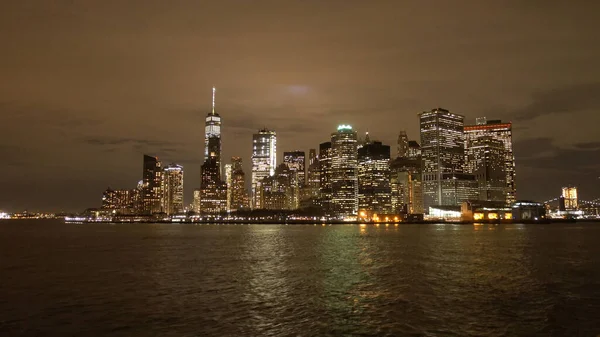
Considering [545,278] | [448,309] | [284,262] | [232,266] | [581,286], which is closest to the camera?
[448,309]

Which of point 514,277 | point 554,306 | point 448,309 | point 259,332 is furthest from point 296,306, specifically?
point 514,277

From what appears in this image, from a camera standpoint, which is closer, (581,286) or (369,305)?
(369,305)

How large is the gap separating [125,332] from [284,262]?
34617mm

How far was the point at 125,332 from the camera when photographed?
26.2m

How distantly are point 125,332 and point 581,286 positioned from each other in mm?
35014

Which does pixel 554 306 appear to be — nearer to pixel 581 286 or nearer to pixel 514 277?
pixel 581 286

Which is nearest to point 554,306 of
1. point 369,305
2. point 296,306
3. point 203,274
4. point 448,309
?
point 448,309

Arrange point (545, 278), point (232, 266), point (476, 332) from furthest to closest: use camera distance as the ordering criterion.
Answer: point (232, 266), point (545, 278), point (476, 332)

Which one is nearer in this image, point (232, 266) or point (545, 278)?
point (545, 278)

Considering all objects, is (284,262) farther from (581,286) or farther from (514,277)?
(581,286)

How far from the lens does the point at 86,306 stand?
3284 cm

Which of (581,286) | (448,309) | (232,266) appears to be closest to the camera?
(448,309)

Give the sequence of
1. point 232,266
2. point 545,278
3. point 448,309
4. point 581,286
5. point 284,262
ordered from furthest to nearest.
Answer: point 284,262 < point 232,266 < point 545,278 < point 581,286 < point 448,309

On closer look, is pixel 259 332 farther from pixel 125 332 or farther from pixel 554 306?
pixel 554 306
